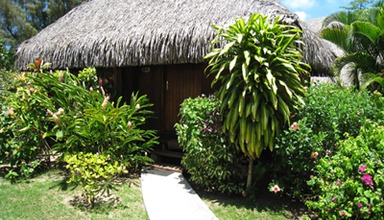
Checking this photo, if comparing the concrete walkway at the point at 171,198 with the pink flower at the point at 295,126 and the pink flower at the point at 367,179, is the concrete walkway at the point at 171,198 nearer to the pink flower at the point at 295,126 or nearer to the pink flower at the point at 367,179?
the pink flower at the point at 295,126

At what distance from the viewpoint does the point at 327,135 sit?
13.8 ft

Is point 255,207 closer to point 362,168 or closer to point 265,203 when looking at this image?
point 265,203

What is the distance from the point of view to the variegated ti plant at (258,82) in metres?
4.20

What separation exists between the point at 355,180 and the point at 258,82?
1.71 meters

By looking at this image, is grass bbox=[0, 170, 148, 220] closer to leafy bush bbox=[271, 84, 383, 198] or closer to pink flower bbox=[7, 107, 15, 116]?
pink flower bbox=[7, 107, 15, 116]

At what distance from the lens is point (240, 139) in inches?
171

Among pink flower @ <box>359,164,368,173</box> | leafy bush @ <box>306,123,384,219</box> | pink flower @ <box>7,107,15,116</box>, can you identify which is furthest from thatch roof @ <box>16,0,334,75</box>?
pink flower @ <box>359,164,368,173</box>

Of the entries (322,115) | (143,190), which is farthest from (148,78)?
(322,115)

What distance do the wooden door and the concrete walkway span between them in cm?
187

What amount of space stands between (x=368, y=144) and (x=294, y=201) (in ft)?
5.10

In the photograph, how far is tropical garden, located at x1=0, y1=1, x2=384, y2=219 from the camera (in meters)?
3.61

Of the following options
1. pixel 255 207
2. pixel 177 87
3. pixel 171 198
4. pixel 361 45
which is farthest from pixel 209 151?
pixel 361 45

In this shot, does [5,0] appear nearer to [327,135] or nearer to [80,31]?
[80,31]

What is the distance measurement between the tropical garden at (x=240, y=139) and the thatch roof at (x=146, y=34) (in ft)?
2.10
